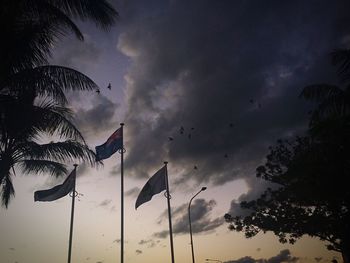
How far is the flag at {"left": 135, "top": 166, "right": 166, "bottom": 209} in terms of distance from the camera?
1731 centimetres

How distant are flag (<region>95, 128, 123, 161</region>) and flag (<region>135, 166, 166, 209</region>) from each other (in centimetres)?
246

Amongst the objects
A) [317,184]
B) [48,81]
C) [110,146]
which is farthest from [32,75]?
[317,184]

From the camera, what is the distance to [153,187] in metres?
17.8

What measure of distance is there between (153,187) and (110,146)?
314 cm

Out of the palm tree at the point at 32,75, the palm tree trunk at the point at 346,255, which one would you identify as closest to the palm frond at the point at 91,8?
the palm tree at the point at 32,75

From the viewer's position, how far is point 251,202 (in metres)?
26.7

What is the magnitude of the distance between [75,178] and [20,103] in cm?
845

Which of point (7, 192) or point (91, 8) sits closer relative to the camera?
point (91, 8)

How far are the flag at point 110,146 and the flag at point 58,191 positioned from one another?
3455mm

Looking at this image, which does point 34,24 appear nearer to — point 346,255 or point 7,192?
point 7,192

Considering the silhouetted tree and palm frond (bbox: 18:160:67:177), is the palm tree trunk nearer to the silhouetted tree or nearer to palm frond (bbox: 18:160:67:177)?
the silhouetted tree

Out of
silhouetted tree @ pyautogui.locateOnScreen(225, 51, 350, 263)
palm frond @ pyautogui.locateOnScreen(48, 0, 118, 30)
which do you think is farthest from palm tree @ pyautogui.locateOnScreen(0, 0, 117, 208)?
silhouetted tree @ pyautogui.locateOnScreen(225, 51, 350, 263)

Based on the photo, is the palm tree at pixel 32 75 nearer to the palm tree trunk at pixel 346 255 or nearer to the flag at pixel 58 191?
the flag at pixel 58 191

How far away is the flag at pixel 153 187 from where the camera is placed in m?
17.3
